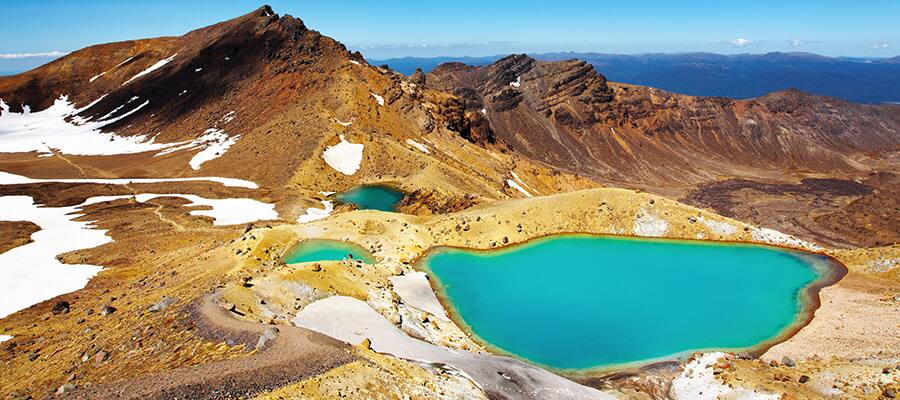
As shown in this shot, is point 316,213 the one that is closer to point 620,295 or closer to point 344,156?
point 344,156

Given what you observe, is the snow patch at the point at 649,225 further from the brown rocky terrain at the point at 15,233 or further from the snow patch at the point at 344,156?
the brown rocky terrain at the point at 15,233

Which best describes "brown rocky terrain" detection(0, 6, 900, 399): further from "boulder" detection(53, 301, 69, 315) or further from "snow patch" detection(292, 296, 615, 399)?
"boulder" detection(53, 301, 69, 315)

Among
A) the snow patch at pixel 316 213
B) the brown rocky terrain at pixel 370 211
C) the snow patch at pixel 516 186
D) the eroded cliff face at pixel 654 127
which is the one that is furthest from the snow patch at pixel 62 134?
the eroded cliff face at pixel 654 127

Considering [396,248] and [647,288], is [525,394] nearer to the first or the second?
[647,288]

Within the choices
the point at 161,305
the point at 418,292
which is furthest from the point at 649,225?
the point at 161,305

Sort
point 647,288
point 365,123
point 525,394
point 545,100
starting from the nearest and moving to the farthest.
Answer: point 525,394
point 647,288
point 365,123
point 545,100

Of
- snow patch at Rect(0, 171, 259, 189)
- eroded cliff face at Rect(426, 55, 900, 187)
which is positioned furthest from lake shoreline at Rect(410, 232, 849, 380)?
eroded cliff face at Rect(426, 55, 900, 187)

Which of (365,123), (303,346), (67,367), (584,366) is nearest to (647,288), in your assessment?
(584,366)
